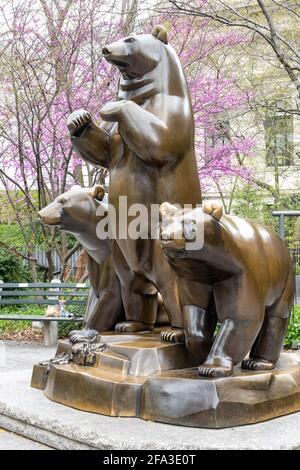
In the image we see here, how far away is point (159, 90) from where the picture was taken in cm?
277

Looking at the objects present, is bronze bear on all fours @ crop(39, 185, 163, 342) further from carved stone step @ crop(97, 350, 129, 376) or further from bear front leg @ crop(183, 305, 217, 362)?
bear front leg @ crop(183, 305, 217, 362)

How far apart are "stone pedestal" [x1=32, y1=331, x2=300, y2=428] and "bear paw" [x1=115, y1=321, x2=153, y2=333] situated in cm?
15

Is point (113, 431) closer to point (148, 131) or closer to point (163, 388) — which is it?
point (163, 388)

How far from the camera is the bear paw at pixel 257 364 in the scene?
2.62 meters

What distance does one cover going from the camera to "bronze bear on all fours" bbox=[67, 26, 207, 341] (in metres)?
2.63

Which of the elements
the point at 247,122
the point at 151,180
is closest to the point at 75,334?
the point at 151,180

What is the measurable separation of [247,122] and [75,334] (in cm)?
1307

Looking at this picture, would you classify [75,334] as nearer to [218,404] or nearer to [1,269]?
[218,404]

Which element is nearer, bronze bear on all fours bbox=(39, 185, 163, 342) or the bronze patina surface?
the bronze patina surface

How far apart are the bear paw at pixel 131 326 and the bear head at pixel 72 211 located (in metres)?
0.57

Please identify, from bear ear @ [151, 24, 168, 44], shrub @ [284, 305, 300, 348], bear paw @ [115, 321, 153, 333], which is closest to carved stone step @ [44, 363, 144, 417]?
bear paw @ [115, 321, 153, 333]

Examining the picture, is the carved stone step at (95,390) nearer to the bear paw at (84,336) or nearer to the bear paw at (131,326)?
the bear paw at (84,336)

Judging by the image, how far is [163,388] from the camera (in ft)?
7.47

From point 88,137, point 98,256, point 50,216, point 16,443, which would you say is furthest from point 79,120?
point 16,443
